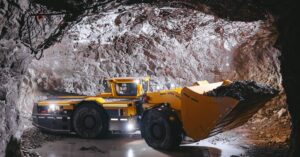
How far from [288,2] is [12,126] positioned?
4.41m

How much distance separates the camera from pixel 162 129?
24.4 ft

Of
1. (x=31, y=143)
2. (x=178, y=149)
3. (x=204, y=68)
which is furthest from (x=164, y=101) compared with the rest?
(x=204, y=68)

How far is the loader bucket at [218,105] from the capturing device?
6.34 meters

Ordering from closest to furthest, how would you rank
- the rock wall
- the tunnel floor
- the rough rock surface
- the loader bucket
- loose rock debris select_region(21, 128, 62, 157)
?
1. the rock wall
2. the loader bucket
3. the tunnel floor
4. loose rock debris select_region(21, 128, 62, 157)
5. the rough rock surface

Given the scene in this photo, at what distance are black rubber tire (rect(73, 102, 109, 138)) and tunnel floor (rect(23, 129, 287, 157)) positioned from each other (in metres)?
0.23

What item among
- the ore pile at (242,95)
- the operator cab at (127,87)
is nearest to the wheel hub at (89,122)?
the operator cab at (127,87)

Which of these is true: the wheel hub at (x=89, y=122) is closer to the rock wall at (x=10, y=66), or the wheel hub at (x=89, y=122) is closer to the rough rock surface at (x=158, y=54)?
the rough rock surface at (x=158, y=54)

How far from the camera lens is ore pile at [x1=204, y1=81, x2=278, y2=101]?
20.8 feet

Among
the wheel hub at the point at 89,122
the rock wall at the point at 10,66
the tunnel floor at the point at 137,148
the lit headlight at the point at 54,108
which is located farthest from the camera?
the lit headlight at the point at 54,108

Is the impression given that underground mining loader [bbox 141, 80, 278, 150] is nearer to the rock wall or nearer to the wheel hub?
the wheel hub

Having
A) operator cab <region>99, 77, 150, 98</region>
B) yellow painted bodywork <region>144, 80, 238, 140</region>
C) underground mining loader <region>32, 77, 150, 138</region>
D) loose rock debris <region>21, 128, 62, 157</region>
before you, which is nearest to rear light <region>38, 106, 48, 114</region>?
underground mining loader <region>32, 77, 150, 138</region>

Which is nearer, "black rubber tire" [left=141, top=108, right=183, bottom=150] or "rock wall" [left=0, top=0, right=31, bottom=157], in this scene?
"rock wall" [left=0, top=0, right=31, bottom=157]

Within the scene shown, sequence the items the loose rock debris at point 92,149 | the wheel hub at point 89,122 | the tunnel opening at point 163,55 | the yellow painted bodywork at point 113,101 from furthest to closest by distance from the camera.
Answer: the tunnel opening at point 163,55
the wheel hub at point 89,122
the yellow painted bodywork at point 113,101
the loose rock debris at point 92,149

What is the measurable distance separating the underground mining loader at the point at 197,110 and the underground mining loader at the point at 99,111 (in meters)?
0.72
